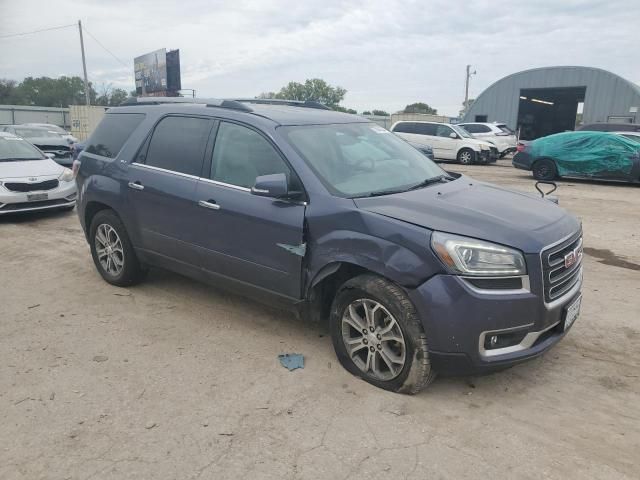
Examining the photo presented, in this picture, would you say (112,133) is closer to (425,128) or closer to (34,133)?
(34,133)

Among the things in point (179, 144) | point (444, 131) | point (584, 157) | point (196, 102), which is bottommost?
point (584, 157)

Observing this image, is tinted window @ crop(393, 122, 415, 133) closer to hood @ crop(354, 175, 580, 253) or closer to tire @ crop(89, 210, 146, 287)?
tire @ crop(89, 210, 146, 287)

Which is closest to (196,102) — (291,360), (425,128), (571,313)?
(291,360)

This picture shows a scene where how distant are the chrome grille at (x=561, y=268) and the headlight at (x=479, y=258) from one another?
0.68 ft

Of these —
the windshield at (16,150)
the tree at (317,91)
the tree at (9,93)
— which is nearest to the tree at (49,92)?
the tree at (9,93)

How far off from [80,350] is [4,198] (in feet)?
18.1

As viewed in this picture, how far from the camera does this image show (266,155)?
3977 mm

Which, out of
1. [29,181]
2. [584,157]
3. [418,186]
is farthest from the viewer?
[584,157]

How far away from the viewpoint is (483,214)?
3352 mm

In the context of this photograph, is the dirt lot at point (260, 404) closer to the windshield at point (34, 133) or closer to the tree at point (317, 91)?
the windshield at point (34, 133)

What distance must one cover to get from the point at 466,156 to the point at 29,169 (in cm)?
1645

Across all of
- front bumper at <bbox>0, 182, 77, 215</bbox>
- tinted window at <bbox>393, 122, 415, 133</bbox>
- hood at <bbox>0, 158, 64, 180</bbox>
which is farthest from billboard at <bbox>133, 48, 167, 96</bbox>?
front bumper at <bbox>0, 182, 77, 215</bbox>

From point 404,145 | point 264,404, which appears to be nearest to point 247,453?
point 264,404

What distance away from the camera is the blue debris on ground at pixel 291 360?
3.77 metres
